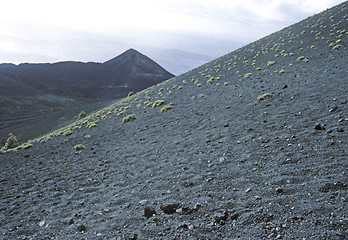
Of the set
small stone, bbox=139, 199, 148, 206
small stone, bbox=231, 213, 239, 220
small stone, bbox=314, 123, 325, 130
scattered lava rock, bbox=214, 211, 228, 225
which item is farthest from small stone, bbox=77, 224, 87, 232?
small stone, bbox=314, 123, 325, 130

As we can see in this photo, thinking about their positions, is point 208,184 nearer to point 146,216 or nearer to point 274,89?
point 146,216

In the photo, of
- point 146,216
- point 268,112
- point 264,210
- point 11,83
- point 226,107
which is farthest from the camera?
Answer: point 11,83

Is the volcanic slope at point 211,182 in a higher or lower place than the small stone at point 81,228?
higher

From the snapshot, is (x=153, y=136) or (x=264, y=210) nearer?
(x=264, y=210)

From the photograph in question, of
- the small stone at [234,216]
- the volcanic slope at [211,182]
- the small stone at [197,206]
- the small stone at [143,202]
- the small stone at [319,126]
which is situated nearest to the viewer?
the volcanic slope at [211,182]

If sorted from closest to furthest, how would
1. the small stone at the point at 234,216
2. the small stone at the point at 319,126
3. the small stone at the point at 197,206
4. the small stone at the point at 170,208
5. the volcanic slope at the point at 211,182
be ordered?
1. the volcanic slope at the point at 211,182
2. the small stone at the point at 234,216
3. the small stone at the point at 197,206
4. the small stone at the point at 170,208
5. the small stone at the point at 319,126

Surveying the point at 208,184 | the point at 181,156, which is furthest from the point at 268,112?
the point at 208,184

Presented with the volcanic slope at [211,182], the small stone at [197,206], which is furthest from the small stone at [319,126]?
the small stone at [197,206]

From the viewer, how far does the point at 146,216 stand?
5.52 metres

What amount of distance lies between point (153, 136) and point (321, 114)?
9.53m

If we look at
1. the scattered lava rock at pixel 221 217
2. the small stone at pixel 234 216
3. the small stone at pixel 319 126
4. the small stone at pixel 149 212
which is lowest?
the small stone at pixel 149 212

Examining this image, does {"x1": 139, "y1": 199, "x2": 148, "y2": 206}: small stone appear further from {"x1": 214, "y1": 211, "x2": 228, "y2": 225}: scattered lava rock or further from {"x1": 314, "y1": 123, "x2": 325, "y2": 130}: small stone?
{"x1": 314, "y1": 123, "x2": 325, "y2": 130}: small stone

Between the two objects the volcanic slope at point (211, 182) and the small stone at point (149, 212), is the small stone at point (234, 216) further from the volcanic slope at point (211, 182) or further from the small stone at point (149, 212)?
the small stone at point (149, 212)

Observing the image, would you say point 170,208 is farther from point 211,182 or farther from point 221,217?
point 211,182
